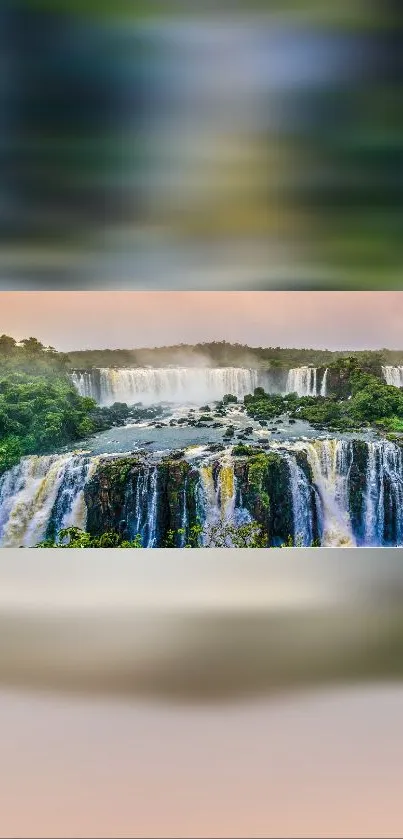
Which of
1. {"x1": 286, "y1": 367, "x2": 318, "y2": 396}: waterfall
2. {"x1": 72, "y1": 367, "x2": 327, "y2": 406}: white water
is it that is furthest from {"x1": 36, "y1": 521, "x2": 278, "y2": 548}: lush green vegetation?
{"x1": 286, "y1": 367, "x2": 318, "y2": 396}: waterfall

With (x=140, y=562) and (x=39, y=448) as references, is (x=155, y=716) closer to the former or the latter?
(x=140, y=562)

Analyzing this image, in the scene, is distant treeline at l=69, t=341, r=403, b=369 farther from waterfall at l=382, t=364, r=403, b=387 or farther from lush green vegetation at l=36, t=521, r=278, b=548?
lush green vegetation at l=36, t=521, r=278, b=548

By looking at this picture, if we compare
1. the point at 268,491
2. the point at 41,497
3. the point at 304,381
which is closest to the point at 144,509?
the point at 41,497
